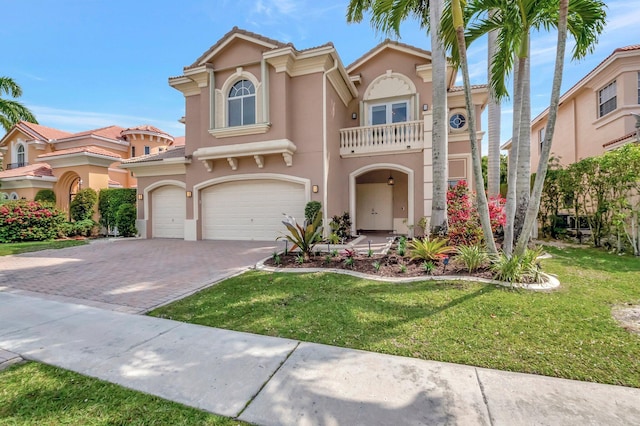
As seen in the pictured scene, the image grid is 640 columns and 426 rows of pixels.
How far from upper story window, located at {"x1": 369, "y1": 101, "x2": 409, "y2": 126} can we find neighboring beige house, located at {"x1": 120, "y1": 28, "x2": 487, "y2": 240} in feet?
0.17

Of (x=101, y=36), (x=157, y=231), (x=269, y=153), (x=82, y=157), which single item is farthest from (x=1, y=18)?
(x=269, y=153)

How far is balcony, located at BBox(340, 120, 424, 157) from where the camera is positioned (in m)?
12.5

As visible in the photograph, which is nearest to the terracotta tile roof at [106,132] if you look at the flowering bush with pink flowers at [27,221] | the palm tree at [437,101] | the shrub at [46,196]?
the shrub at [46,196]

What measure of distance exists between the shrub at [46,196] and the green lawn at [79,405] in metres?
22.1

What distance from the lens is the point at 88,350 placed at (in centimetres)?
350

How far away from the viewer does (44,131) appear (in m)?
25.9

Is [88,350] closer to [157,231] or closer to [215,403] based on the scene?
[215,403]

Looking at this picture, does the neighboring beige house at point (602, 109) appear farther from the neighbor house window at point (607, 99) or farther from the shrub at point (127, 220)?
the shrub at point (127, 220)

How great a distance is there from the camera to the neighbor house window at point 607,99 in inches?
591

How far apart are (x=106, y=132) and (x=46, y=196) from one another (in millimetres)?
9006

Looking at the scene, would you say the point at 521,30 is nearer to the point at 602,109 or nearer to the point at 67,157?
the point at 602,109

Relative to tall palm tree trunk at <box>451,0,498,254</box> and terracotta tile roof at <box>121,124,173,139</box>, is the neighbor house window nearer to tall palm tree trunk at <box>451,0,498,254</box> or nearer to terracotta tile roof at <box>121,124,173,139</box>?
tall palm tree trunk at <box>451,0,498,254</box>

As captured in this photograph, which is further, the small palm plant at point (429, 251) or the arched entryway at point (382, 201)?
the arched entryway at point (382, 201)

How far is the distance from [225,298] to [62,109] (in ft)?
113
